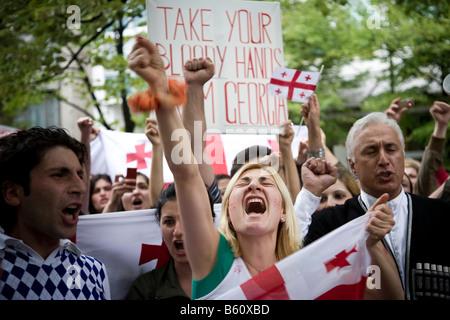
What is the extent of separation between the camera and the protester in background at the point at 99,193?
4949mm

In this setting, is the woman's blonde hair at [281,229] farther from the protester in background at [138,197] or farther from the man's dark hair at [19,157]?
the protester in background at [138,197]

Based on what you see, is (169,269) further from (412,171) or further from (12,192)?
(412,171)

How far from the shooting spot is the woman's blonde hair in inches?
102


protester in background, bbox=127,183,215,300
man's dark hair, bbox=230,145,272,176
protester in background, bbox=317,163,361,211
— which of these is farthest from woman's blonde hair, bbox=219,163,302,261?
man's dark hair, bbox=230,145,272,176

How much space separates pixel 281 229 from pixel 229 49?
2094 millimetres

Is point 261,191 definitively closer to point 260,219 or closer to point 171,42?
point 260,219

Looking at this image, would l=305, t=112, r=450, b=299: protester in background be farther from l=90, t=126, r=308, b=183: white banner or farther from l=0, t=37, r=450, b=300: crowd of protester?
l=90, t=126, r=308, b=183: white banner

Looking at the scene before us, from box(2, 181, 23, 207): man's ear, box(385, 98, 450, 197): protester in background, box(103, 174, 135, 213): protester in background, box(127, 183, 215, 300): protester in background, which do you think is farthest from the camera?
box(103, 174, 135, 213): protester in background

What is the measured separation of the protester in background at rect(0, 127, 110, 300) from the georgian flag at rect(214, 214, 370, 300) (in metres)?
0.66

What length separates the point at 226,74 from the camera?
443 cm

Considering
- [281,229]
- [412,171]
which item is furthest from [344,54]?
[281,229]

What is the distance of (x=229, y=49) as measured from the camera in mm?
4414

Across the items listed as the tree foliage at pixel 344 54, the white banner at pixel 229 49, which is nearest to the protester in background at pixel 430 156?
the white banner at pixel 229 49
